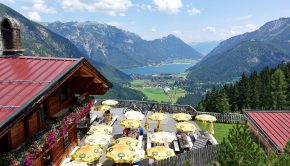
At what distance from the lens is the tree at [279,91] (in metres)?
58.8

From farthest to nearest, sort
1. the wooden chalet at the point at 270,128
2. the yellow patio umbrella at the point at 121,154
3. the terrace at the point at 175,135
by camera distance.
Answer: the wooden chalet at the point at 270,128 → the yellow patio umbrella at the point at 121,154 → the terrace at the point at 175,135

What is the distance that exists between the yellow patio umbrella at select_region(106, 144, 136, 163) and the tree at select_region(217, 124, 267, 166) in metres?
9.05

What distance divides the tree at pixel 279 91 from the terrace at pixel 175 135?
26843 mm

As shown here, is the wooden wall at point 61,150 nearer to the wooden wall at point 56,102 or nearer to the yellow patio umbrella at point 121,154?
the wooden wall at point 56,102

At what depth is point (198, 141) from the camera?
25359 millimetres

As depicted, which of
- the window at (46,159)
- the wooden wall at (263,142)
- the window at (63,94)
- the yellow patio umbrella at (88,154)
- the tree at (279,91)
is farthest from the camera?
the tree at (279,91)

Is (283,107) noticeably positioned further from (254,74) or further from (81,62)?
(81,62)

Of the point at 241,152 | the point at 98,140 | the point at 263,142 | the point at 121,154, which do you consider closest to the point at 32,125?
the point at 121,154

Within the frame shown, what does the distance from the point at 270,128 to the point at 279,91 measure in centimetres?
4038

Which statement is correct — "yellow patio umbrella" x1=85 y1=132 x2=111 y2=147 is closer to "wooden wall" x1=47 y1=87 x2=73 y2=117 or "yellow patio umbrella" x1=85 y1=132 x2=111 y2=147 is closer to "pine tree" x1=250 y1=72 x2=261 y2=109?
"wooden wall" x1=47 y1=87 x2=73 y2=117

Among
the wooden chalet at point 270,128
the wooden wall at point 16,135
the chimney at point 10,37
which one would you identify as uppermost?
the chimney at point 10,37

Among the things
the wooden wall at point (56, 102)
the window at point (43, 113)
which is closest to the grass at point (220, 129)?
the wooden wall at point (56, 102)

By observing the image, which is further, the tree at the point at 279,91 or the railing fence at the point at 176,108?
the tree at the point at 279,91

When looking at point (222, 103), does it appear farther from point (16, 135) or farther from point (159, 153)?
point (16, 135)
